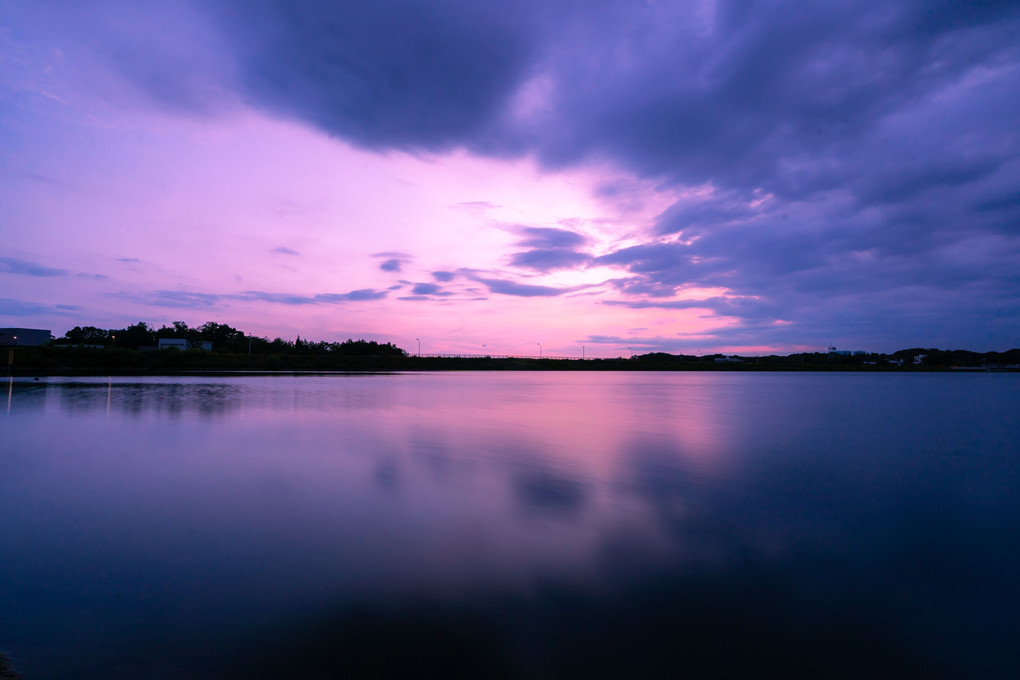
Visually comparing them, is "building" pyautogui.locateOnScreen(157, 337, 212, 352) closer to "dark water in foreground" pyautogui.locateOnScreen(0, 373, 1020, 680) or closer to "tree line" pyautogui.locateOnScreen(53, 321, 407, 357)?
"tree line" pyautogui.locateOnScreen(53, 321, 407, 357)

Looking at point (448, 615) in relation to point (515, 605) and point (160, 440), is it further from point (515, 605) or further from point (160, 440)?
point (160, 440)

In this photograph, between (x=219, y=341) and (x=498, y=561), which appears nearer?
(x=498, y=561)

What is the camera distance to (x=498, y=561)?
6527mm

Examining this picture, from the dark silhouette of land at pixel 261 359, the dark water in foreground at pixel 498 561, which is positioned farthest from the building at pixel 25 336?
the dark water in foreground at pixel 498 561

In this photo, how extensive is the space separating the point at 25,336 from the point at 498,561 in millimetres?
143153

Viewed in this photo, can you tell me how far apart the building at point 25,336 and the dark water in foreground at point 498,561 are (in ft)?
396

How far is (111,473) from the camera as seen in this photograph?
11281mm

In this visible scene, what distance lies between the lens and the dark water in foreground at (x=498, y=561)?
445 cm

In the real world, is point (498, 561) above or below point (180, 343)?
below

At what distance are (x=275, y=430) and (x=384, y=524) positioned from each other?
11.7 metres

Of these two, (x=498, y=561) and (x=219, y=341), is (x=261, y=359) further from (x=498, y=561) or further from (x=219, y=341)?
(x=498, y=561)

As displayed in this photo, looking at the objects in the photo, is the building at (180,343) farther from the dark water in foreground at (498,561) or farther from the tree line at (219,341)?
the dark water in foreground at (498,561)

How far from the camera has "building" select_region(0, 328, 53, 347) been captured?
99975 millimetres

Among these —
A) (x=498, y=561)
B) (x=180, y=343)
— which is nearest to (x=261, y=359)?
(x=180, y=343)
